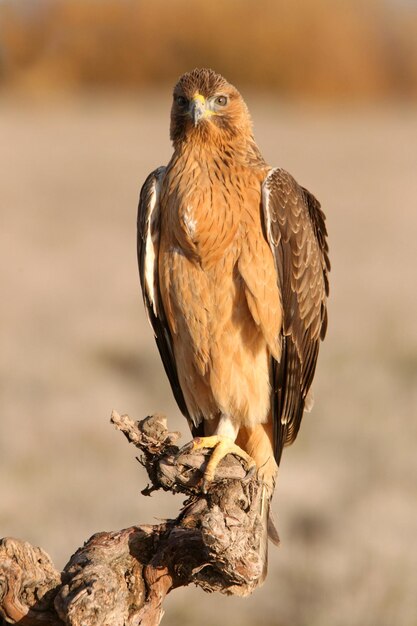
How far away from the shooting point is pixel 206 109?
693 centimetres

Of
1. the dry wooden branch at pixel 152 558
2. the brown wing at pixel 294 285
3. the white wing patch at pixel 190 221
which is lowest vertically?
the dry wooden branch at pixel 152 558

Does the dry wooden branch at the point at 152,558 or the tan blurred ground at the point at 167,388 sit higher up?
the dry wooden branch at the point at 152,558

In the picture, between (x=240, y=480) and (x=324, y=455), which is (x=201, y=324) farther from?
(x=324, y=455)

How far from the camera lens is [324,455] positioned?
13.6m

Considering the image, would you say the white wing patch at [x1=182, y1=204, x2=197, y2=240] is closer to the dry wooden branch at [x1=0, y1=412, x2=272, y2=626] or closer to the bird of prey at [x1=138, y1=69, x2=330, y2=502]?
the bird of prey at [x1=138, y1=69, x2=330, y2=502]

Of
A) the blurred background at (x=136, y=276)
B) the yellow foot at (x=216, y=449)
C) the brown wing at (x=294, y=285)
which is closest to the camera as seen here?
the yellow foot at (x=216, y=449)

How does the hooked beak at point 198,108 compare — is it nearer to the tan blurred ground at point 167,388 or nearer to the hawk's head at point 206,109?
the hawk's head at point 206,109

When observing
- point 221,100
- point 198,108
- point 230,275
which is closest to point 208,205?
point 230,275

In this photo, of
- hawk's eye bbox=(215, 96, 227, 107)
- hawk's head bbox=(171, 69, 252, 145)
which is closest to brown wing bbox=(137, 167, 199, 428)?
hawk's head bbox=(171, 69, 252, 145)

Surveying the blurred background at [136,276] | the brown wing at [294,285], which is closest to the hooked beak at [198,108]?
the brown wing at [294,285]

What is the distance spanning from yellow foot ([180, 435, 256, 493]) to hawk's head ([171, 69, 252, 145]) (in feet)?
5.22

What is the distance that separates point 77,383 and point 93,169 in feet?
38.0

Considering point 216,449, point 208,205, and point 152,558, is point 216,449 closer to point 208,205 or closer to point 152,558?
point 152,558

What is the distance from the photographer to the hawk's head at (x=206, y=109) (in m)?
6.92
